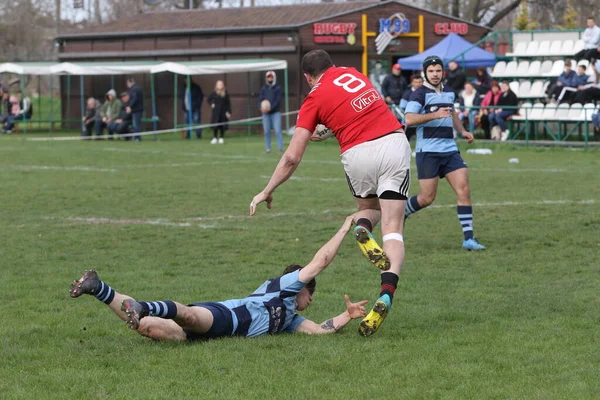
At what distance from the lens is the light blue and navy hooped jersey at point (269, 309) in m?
6.69

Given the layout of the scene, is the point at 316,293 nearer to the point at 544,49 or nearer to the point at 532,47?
the point at 544,49

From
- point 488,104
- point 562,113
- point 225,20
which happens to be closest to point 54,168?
point 488,104

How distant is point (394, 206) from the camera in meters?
7.29

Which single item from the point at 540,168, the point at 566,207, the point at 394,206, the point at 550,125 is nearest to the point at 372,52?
the point at 550,125

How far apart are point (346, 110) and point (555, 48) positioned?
25.2 meters

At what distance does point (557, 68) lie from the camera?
2992 cm

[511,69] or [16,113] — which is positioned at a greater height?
[511,69]

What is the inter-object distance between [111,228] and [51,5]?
191 ft

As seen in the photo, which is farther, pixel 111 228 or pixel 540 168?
pixel 540 168

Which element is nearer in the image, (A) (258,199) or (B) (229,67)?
(A) (258,199)

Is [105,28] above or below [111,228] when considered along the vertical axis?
above

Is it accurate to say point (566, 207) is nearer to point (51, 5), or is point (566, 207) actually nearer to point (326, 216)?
point (326, 216)

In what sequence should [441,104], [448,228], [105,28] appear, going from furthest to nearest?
1. [105,28]
2. [448,228]
3. [441,104]

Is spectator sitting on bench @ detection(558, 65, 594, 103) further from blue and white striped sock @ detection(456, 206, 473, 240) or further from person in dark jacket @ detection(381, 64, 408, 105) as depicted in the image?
blue and white striped sock @ detection(456, 206, 473, 240)
